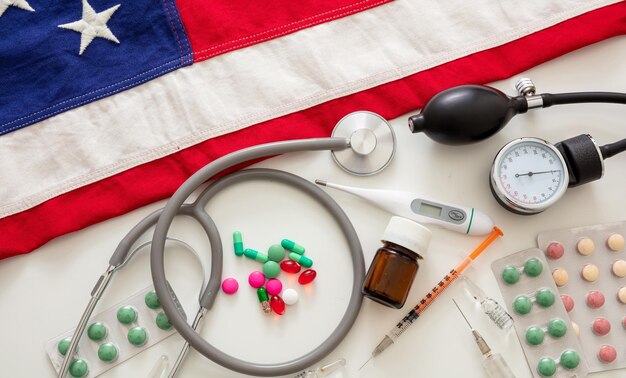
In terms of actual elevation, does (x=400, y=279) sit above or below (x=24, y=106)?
below

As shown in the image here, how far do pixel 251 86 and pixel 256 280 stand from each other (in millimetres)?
342

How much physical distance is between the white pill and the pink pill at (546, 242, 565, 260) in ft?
1.48

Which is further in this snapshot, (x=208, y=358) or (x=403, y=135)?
(x=403, y=135)

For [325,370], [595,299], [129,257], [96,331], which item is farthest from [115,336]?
[595,299]

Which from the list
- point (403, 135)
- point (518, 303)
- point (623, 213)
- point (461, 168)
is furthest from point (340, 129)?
point (623, 213)

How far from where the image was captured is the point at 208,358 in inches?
37.5

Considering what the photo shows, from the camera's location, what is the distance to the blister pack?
3.34 feet

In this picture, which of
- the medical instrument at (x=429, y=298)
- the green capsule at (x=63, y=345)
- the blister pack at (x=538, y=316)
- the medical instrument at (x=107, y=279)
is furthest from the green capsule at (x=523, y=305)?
the green capsule at (x=63, y=345)

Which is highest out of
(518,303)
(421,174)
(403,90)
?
(403,90)

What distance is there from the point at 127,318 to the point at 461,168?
631 mm

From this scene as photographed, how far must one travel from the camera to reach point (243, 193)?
1.04 m

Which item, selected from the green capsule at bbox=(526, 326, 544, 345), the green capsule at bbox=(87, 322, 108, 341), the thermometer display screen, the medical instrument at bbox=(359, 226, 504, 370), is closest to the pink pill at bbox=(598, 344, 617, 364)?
the green capsule at bbox=(526, 326, 544, 345)

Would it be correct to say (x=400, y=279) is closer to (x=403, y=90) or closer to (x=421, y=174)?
(x=421, y=174)

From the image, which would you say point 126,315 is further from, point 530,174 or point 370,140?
point 530,174
